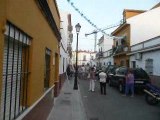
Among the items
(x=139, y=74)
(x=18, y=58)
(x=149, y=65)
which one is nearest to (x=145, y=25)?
(x=149, y=65)

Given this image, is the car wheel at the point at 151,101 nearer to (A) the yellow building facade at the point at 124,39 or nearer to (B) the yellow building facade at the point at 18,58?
A: (B) the yellow building facade at the point at 18,58

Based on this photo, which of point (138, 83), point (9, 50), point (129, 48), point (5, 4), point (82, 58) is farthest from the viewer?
point (82, 58)

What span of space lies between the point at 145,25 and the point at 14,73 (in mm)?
33409

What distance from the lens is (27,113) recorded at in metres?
6.25

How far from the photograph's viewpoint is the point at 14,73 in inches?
217

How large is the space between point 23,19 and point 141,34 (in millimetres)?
32941

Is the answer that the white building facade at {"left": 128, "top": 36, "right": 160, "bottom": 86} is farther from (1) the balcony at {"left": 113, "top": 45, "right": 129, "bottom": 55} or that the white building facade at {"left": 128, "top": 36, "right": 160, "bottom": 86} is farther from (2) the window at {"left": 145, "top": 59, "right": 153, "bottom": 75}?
(1) the balcony at {"left": 113, "top": 45, "right": 129, "bottom": 55}

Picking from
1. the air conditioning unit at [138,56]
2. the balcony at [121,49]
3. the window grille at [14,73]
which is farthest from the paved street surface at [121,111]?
the balcony at [121,49]

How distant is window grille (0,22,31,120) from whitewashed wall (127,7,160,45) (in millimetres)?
31518

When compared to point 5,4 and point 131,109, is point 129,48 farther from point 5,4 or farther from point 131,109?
point 5,4

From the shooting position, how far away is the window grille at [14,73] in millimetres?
4855

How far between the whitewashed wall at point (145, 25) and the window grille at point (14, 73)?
31.5 meters

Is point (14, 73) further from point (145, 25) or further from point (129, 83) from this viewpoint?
point (145, 25)

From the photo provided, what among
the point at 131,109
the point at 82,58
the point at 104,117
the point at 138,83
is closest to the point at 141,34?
the point at 138,83
